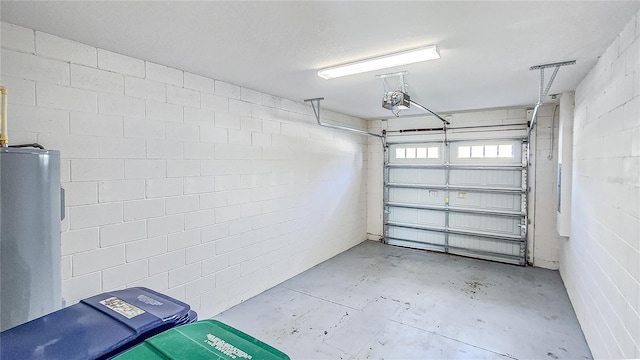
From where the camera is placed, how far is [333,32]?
205 cm

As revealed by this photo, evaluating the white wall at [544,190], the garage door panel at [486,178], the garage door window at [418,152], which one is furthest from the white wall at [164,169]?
the white wall at [544,190]

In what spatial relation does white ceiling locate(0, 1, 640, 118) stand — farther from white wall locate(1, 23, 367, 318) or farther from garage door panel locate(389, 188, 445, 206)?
garage door panel locate(389, 188, 445, 206)

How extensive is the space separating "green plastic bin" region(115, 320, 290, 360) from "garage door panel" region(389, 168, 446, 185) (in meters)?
5.42

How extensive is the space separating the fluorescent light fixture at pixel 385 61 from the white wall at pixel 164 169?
1.28 metres

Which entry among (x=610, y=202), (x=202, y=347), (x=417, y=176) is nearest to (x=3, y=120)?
(x=202, y=347)

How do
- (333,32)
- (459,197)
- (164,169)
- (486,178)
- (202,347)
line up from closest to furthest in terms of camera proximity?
(202,347) → (333,32) → (164,169) → (486,178) → (459,197)

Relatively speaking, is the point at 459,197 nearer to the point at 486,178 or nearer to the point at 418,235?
the point at 486,178

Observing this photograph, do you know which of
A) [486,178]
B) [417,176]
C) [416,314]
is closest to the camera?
[416,314]

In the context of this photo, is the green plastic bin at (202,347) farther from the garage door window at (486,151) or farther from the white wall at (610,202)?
the garage door window at (486,151)

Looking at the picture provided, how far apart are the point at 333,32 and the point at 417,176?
176 inches

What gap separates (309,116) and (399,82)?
68.1 inches

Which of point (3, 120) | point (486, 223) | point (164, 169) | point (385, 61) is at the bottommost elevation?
point (486, 223)

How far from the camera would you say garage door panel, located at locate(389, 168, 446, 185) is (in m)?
5.81

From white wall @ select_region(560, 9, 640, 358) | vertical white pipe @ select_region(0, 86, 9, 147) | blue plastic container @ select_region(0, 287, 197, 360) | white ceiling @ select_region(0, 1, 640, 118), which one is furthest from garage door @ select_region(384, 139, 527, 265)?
vertical white pipe @ select_region(0, 86, 9, 147)
